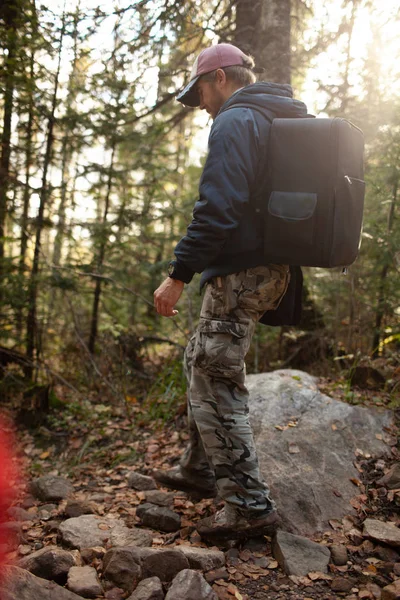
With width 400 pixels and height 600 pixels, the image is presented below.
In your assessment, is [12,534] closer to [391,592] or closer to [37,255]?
[391,592]

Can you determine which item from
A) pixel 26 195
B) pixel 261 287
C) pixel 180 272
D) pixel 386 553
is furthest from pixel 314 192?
pixel 26 195

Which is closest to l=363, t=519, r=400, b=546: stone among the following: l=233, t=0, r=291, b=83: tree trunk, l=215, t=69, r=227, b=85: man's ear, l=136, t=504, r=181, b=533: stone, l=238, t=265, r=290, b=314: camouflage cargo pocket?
l=136, t=504, r=181, b=533: stone

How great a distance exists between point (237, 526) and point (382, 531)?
87cm

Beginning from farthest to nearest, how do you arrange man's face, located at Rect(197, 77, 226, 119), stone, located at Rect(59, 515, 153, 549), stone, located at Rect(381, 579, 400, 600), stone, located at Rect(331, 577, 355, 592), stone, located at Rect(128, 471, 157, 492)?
1. stone, located at Rect(128, 471, 157, 492)
2. man's face, located at Rect(197, 77, 226, 119)
3. stone, located at Rect(59, 515, 153, 549)
4. stone, located at Rect(331, 577, 355, 592)
5. stone, located at Rect(381, 579, 400, 600)

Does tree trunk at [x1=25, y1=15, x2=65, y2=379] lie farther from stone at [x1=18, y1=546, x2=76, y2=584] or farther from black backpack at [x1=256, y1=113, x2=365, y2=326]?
black backpack at [x1=256, y1=113, x2=365, y2=326]

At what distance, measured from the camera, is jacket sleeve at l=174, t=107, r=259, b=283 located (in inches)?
97.8

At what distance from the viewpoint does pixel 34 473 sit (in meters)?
4.32

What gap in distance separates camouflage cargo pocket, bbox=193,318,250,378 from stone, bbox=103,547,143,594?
105cm

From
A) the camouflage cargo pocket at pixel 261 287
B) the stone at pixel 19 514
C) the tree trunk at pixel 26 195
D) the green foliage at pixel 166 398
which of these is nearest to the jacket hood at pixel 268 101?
the camouflage cargo pocket at pixel 261 287

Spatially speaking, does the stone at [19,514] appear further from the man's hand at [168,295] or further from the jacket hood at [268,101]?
the jacket hood at [268,101]

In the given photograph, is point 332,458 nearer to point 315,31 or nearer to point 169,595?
point 169,595

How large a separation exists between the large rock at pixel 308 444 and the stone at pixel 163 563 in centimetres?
82

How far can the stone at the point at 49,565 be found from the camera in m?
2.36

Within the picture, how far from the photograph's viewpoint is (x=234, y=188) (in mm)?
2504
